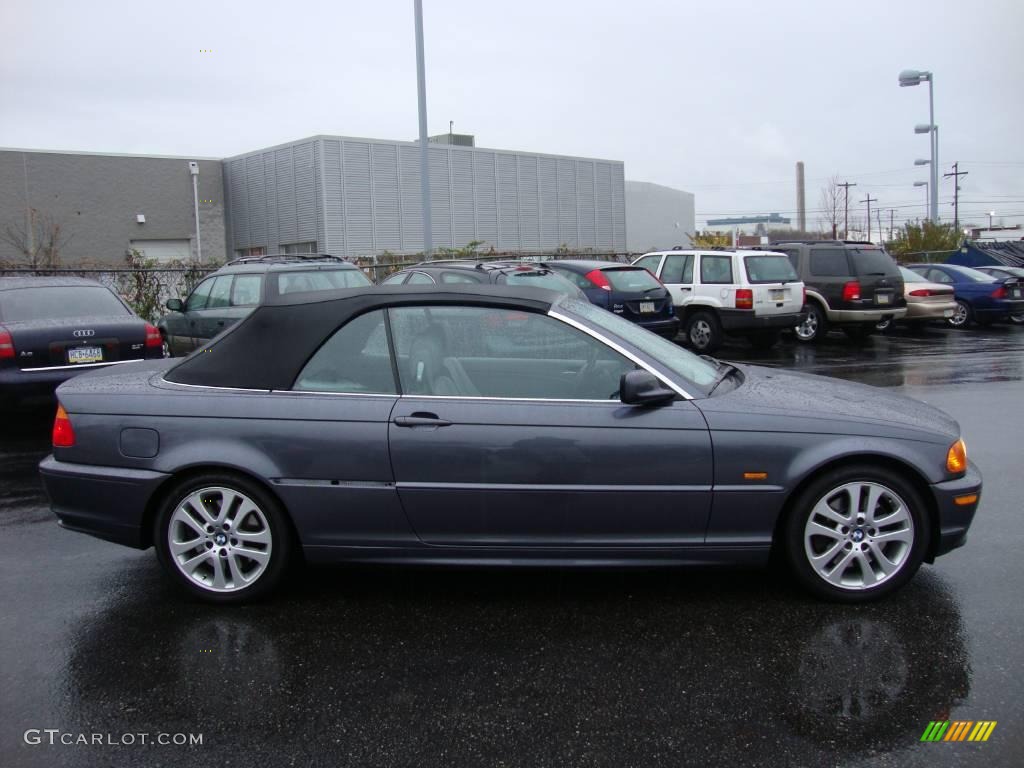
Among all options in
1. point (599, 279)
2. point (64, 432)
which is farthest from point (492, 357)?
point (599, 279)

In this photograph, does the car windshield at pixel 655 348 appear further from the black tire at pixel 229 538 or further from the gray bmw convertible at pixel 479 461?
the black tire at pixel 229 538

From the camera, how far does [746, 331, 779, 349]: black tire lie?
52.0 feet

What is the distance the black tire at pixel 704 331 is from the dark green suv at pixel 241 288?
20.4 ft

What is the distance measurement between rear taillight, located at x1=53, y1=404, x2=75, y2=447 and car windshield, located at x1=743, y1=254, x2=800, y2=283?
1252cm

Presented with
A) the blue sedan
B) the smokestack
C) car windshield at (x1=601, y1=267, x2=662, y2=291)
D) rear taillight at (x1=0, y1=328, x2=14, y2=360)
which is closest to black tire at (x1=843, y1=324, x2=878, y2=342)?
the blue sedan

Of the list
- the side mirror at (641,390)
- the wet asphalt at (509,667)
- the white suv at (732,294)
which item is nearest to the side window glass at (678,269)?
the white suv at (732,294)

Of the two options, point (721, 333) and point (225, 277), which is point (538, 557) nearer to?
point (225, 277)

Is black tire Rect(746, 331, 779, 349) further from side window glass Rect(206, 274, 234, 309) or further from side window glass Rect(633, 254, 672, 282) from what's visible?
side window glass Rect(206, 274, 234, 309)

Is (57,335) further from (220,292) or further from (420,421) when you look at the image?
(420,421)

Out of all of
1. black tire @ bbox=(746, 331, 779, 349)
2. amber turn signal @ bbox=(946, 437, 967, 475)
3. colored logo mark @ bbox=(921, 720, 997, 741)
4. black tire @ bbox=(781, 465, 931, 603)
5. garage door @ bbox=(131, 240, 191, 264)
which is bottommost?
colored logo mark @ bbox=(921, 720, 997, 741)

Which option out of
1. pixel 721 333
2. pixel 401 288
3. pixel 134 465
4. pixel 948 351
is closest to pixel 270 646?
pixel 134 465

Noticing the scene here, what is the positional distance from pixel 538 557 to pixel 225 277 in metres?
9.35

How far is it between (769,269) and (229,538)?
42.1 feet

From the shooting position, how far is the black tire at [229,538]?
4.47m
